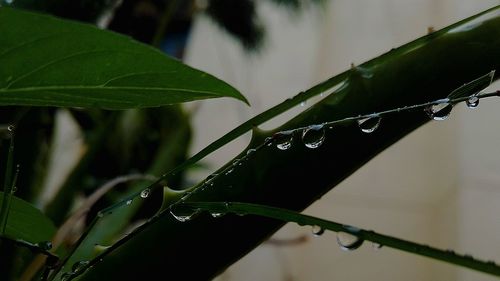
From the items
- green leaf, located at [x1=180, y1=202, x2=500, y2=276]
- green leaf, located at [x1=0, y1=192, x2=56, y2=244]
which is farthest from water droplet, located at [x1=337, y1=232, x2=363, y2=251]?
green leaf, located at [x1=0, y1=192, x2=56, y2=244]

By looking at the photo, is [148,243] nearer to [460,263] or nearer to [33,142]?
[460,263]

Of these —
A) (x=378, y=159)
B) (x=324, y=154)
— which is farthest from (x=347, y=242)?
(x=378, y=159)

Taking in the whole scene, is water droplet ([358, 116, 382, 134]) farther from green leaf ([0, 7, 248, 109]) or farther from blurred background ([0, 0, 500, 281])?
blurred background ([0, 0, 500, 281])

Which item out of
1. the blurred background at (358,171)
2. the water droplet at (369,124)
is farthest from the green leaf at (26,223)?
the blurred background at (358,171)

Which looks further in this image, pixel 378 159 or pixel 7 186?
pixel 378 159

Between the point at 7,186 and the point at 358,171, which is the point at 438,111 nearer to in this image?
the point at 7,186

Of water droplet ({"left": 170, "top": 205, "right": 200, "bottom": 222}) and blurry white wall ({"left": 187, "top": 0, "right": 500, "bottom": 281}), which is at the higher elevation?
water droplet ({"left": 170, "top": 205, "right": 200, "bottom": 222})
